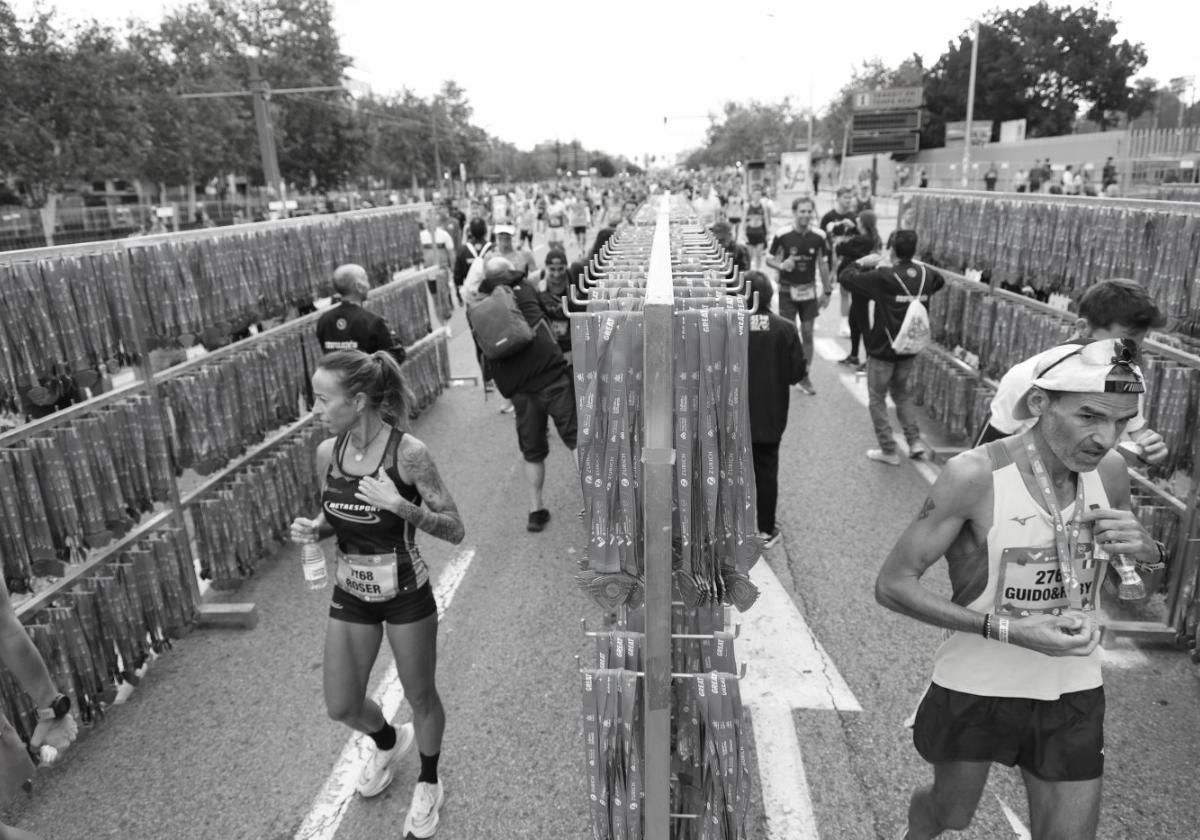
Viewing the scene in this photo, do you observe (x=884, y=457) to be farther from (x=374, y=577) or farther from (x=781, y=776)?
(x=374, y=577)

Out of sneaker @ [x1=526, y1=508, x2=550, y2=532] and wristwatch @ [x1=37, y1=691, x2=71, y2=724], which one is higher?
wristwatch @ [x1=37, y1=691, x2=71, y2=724]

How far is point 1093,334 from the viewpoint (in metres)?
4.09

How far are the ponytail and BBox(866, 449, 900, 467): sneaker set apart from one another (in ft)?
18.1

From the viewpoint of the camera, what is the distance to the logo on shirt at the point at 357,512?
10.6ft

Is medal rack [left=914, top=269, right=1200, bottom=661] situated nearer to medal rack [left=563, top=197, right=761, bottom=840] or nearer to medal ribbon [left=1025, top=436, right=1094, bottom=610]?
medal ribbon [left=1025, top=436, right=1094, bottom=610]

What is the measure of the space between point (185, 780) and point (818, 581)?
3.96 m

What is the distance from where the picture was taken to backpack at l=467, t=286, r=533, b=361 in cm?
593

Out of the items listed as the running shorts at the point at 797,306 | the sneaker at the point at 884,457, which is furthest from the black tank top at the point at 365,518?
the running shorts at the point at 797,306

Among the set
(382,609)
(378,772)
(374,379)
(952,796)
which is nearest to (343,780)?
(378,772)

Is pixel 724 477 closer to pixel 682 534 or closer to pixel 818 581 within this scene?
pixel 682 534

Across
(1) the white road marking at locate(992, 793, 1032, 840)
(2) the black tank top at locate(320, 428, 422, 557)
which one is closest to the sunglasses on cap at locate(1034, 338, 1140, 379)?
(1) the white road marking at locate(992, 793, 1032, 840)

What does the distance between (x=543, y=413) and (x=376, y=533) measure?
3.12m

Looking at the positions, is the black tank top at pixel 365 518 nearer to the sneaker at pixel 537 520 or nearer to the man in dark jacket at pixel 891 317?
the sneaker at pixel 537 520

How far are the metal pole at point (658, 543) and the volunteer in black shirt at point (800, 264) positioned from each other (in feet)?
24.9
